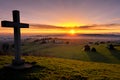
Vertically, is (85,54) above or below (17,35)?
below

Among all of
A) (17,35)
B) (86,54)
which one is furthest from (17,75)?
(86,54)

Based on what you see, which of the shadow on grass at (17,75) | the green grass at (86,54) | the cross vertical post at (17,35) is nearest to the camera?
the shadow on grass at (17,75)

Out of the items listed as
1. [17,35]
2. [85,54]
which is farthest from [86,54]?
[17,35]

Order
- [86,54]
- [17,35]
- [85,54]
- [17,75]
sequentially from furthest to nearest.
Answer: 1. [85,54]
2. [86,54]
3. [17,35]
4. [17,75]

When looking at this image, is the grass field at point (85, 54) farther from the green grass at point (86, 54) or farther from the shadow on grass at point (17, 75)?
the shadow on grass at point (17, 75)

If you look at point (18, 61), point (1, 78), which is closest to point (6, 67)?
point (18, 61)

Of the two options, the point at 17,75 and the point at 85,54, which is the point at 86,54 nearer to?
the point at 85,54

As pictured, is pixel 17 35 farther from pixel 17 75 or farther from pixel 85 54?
pixel 85 54

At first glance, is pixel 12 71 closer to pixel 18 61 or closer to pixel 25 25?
pixel 18 61

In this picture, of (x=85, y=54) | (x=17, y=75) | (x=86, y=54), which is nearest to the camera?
(x=17, y=75)

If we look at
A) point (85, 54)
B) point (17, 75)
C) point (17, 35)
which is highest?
point (17, 35)

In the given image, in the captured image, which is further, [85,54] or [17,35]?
[85,54]

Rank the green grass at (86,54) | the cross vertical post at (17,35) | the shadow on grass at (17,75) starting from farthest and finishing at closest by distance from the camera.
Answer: the green grass at (86,54) → the cross vertical post at (17,35) → the shadow on grass at (17,75)

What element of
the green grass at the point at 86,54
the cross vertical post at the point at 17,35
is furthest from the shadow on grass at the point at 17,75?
the green grass at the point at 86,54
